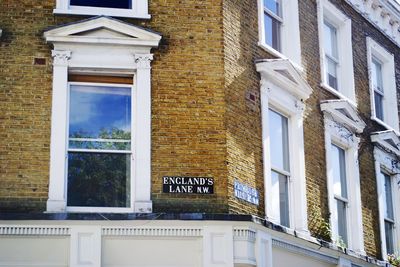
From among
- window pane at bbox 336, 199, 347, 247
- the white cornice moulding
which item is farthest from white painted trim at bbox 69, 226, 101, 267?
the white cornice moulding

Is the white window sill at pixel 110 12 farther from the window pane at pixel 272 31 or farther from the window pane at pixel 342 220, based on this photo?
the window pane at pixel 342 220

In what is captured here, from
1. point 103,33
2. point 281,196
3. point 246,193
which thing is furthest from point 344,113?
point 103,33

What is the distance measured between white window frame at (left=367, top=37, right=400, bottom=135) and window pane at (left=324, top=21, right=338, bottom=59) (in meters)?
1.38

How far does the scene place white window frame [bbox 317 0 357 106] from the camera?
20859 mm

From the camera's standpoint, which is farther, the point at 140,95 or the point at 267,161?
the point at 267,161

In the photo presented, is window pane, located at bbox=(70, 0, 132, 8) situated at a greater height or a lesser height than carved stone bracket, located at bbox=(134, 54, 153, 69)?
greater

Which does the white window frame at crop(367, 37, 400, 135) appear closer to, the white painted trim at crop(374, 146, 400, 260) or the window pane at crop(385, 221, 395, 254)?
the white painted trim at crop(374, 146, 400, 260)

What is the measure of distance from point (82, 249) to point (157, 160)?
199 cm

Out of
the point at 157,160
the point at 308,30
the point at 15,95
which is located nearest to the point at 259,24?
the point at 308,30

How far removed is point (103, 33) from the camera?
1641cm

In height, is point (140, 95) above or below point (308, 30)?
below

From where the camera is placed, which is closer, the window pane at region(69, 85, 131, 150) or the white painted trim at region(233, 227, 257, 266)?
the white painted trim at region(233, 227, 257, 266)

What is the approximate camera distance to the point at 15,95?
16.0 meters

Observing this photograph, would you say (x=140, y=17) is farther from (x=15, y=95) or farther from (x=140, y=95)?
(x=15, y=95)
